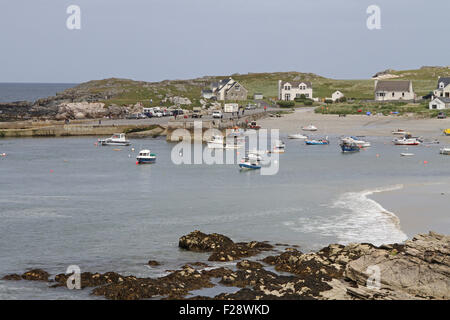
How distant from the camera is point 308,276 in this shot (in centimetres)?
2572

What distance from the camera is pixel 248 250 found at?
3008 cm

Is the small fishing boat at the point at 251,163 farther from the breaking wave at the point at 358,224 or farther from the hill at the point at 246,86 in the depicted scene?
the hill at the point at 246,86

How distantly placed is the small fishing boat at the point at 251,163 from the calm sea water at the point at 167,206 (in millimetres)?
1386

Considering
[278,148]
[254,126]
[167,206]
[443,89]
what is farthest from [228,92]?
[167,206]

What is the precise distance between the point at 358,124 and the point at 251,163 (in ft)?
145

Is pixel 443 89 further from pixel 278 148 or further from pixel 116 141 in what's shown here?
pixel 116 141

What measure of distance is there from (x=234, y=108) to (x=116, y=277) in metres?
96.0

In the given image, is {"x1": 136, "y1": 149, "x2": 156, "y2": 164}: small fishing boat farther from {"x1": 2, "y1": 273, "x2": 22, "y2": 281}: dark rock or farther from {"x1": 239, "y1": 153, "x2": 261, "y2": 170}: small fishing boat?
{"x1": 2, "y1": 273, "x2": 22, "y2": 281}: dark rock

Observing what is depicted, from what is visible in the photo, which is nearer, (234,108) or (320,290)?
(320,290)

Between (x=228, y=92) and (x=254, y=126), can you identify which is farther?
(x=228, y=92)

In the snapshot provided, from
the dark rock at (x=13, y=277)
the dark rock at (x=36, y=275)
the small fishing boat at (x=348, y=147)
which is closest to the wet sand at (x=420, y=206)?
the dark rock at (x=36, y=275)
